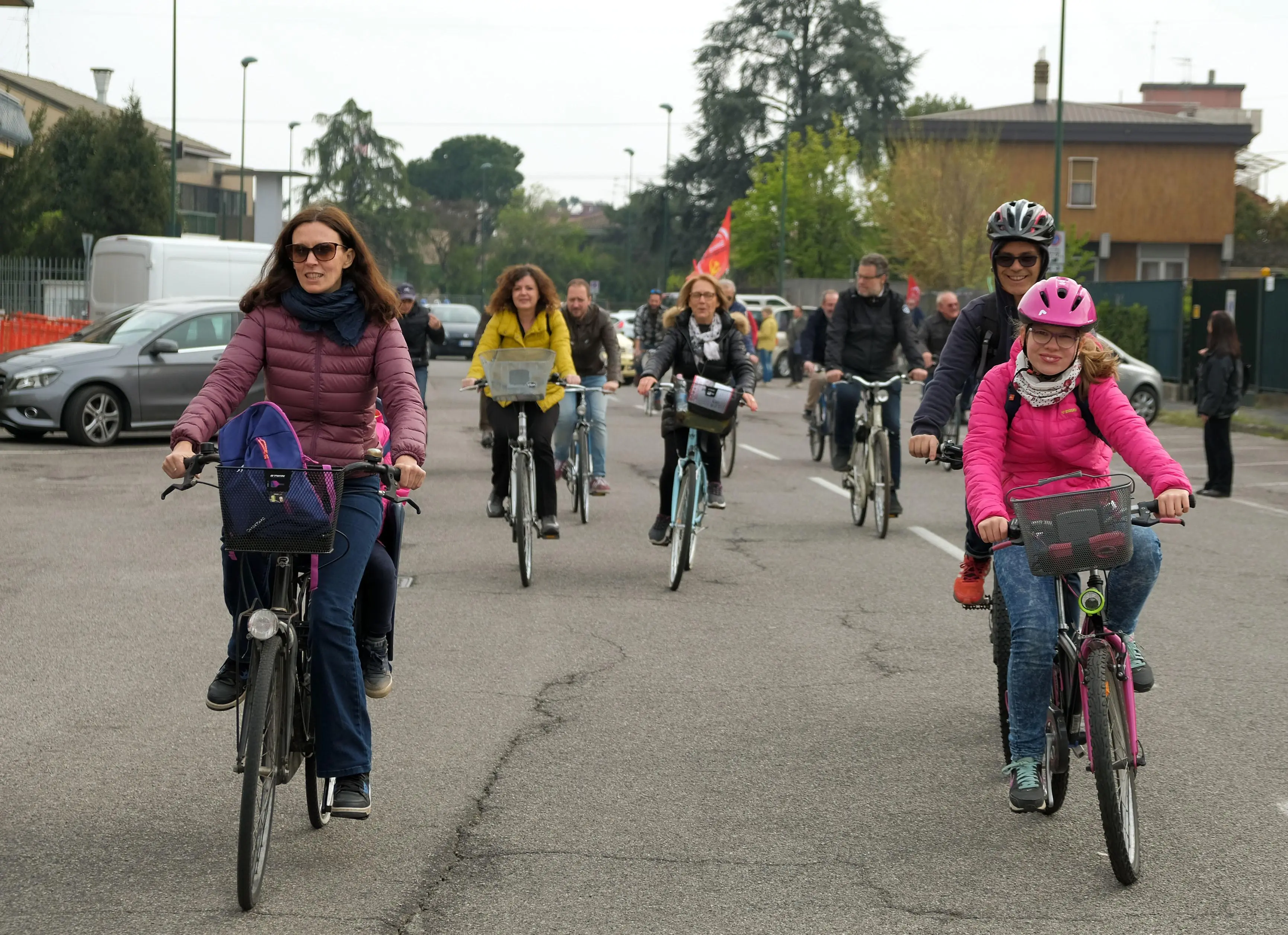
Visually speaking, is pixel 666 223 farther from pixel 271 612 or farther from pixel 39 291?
pixel 271 612

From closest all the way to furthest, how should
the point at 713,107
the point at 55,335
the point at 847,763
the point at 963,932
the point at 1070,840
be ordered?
the point at 963,932 → the point at 1070,840 → the point at 847,763 → the point at 55,335 → the point at 713,107

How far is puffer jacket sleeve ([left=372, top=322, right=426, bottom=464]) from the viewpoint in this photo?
4.97 meters

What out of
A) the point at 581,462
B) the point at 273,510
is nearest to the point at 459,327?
the point at 581,462

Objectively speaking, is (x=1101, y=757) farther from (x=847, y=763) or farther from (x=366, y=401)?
(x=366, y=401)

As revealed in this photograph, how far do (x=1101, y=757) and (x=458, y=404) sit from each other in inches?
980

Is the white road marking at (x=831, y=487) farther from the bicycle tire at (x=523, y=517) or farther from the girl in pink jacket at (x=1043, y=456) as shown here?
the girl in pink jacket at (x=1043, y=456)

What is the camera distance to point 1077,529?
15.4 feet

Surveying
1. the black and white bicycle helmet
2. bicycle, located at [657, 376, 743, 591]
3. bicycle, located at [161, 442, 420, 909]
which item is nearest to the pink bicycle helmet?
the black and white bicycle helmet

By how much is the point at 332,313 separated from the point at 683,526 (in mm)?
5112

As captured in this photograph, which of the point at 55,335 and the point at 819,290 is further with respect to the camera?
the point at 819,290

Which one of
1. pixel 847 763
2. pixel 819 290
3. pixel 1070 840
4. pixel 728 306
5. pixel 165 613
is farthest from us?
pixel 819 290

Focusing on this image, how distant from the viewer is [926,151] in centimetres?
4812

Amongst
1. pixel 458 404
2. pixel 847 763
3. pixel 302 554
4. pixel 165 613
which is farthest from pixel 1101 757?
pixel 458 404

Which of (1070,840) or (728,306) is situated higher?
(728,306)
